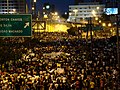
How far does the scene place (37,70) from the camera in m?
29.3

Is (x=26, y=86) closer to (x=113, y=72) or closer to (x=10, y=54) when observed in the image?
(x=113, y=72)

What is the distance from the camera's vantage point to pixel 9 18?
18859 millimetres

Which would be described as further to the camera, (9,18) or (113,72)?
(113,72)

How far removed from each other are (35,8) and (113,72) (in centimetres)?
11939

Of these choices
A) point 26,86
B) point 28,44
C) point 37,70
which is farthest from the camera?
point 28,44

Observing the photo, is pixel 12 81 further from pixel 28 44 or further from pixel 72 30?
pixel 72 30

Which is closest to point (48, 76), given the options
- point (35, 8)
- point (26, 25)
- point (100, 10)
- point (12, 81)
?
point (12, 81)

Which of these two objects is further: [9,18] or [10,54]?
[10,54]

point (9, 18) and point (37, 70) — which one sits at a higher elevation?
point (9, 18)

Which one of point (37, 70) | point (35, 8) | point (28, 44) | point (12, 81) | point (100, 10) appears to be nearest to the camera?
point (12, 81)

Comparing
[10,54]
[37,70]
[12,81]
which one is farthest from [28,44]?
[12,81]

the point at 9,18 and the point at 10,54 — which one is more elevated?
the point at 9,18

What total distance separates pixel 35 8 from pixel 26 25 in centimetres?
12595

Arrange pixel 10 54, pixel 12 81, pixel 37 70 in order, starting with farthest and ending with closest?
pixel 10 54 → pixel 37 70 → pixel 12 81
